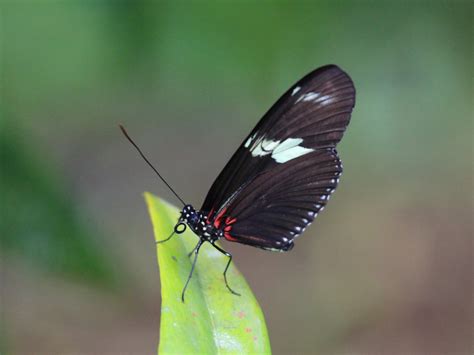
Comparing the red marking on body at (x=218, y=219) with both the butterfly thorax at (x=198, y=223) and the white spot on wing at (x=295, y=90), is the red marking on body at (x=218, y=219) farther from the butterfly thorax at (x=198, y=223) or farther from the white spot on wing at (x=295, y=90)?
the white spot on wing at (x=295, y=90)

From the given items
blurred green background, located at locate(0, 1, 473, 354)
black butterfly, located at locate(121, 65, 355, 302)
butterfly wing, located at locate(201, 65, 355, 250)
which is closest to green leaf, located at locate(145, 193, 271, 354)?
black butterfly, located at locate(121, 65, 355, 302)

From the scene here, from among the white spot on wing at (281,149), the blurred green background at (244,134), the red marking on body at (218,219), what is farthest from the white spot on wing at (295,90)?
the blurred green background at (244,134)

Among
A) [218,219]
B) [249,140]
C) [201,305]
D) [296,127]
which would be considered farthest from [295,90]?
[201,305]

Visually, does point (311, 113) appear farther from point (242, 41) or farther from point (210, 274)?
point (242, 41)

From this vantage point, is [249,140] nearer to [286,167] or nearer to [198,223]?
[286,167]

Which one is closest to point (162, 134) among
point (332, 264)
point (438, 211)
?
point (332, 264)

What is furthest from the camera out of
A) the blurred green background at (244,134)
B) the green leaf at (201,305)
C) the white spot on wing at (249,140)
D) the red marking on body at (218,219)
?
the blurred green background at (244,134)
